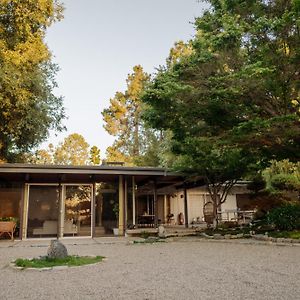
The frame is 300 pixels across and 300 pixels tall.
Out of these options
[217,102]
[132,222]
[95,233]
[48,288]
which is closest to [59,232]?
[95,233]

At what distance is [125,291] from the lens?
421cm

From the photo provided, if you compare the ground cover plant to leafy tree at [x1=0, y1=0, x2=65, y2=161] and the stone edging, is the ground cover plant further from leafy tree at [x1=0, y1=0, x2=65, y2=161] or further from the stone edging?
leafy tree at [x1=0, y1=0, x2=65, y2=161]

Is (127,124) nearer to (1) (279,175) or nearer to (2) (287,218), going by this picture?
(1) (279,175)

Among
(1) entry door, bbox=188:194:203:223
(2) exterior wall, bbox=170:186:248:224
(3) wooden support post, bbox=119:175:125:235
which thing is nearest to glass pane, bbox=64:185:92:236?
(3) wooden support post, bbox=119:175:125:235

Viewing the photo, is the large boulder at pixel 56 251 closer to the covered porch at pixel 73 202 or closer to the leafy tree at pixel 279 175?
the covered porch at pixel 73 202

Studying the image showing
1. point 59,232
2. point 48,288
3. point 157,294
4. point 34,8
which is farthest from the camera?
point 59,232

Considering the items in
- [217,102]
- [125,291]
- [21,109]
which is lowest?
[125,291]

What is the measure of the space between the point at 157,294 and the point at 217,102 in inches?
292

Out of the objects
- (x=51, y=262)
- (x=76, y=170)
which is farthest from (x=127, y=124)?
(x=51, y=262)

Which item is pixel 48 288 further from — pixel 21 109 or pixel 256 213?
pixel 256 213

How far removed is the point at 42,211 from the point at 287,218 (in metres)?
9.85

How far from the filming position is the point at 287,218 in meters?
11.0

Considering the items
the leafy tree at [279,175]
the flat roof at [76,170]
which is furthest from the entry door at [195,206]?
the leafy tree at [279,175]

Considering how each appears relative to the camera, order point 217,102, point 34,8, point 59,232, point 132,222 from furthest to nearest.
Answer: point 132,222
point 59,232
point 34,8
point 217,102
